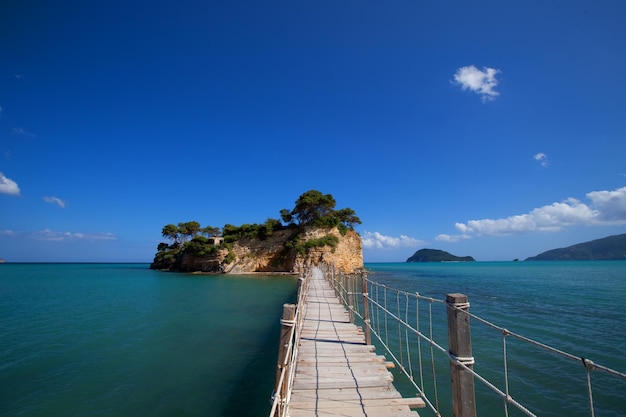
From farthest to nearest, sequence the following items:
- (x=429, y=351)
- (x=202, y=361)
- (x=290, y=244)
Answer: (x=290, y=244)
(x=429, y=351)
(x=202, y=361)

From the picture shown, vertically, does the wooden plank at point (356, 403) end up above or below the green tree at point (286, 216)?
below

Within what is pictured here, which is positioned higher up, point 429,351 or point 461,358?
point 461,358

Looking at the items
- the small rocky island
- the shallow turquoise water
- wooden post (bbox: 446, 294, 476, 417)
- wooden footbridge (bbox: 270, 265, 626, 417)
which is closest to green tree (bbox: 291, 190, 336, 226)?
the small rocky island

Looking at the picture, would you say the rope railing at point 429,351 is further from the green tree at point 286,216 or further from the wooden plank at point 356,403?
the green tree at point 286,216

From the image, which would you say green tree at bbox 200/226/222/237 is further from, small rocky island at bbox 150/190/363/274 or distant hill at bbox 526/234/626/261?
distant hill at bbox 526/234/626/261

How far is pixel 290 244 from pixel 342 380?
3228cm

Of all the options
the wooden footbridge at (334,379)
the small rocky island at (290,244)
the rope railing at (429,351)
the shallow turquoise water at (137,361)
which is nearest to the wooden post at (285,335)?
the wooden footbridge at (334,379)

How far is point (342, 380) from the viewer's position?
409 centimetres

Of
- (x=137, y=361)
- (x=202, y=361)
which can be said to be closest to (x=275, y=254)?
(x=137, y=361)

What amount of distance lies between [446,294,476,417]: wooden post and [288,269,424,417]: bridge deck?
1043 mm

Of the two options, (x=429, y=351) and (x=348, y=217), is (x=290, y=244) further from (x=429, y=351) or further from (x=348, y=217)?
(x=429, y=351)

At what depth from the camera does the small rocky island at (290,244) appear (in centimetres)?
3531

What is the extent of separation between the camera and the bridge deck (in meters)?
3.36

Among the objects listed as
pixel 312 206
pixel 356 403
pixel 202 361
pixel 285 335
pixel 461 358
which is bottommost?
pixel 202 361
